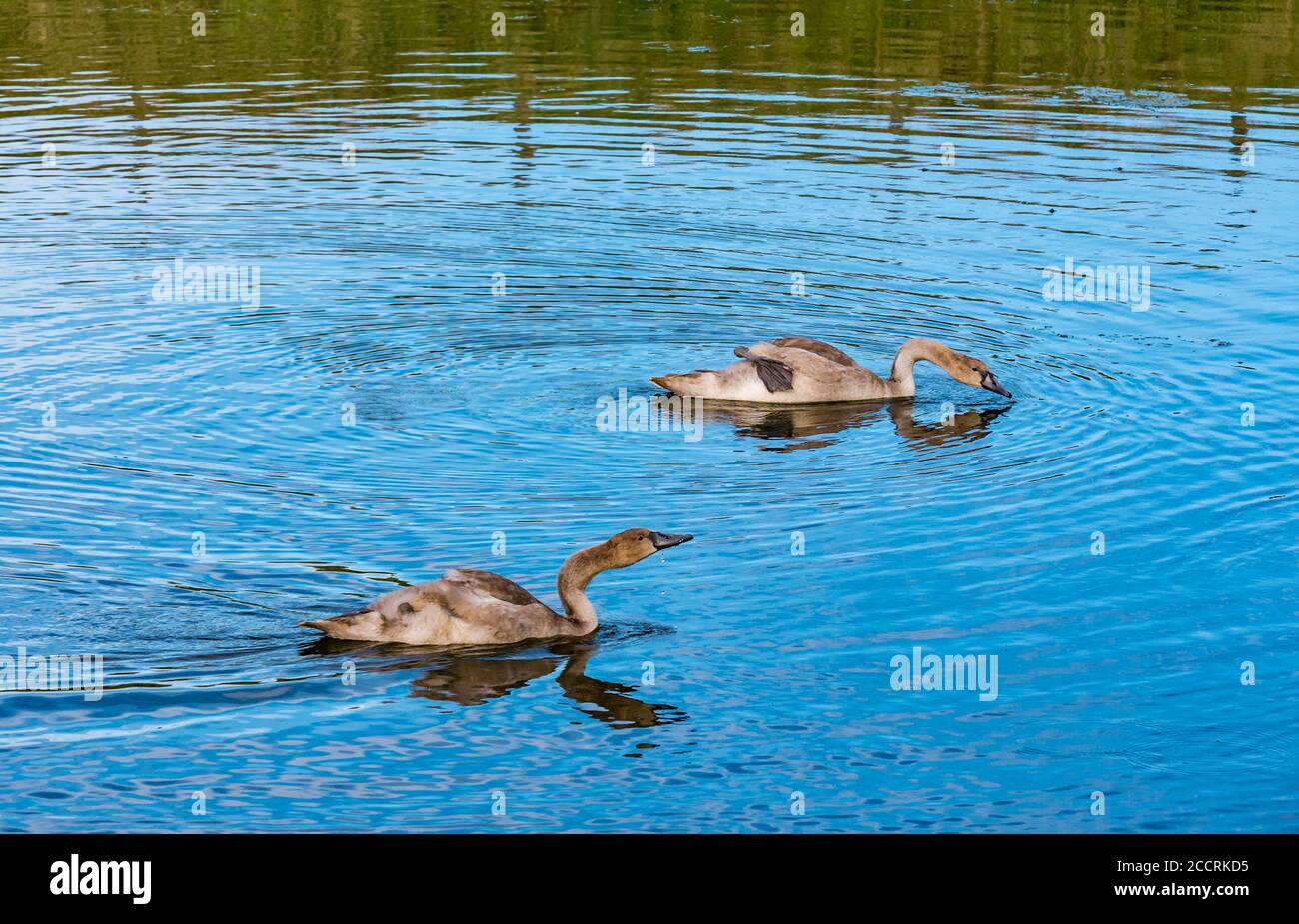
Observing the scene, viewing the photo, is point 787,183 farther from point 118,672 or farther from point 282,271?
point 118,672

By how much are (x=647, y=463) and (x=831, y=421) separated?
2.98 m

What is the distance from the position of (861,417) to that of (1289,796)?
30.2 ft

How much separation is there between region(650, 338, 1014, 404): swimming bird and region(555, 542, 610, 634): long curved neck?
641 centimetres

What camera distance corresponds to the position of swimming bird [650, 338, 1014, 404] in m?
20.2

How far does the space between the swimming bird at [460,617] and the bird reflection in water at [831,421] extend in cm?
569

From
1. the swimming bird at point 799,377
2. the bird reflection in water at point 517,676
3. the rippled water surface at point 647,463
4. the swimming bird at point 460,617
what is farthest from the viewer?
the swimming bird at point 799,377

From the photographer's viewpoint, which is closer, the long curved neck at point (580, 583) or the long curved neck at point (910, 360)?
the long curved neck at point (580, 583)

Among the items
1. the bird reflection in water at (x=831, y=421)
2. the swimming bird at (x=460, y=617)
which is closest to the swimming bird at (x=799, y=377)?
→ the bird reflection in water at (x=831, y=421)

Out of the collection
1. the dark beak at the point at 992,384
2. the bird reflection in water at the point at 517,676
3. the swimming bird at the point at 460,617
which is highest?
the dark beak at the point at 992,384

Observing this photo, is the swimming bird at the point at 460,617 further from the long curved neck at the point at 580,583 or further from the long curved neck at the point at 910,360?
the long curved neck at the point at 910,360

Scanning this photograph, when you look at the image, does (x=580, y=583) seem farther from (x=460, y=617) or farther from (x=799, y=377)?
(x=799, y=377)

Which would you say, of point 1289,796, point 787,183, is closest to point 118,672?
point 1289,796

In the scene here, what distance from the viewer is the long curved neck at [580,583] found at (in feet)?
45.2

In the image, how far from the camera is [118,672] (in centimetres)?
1277
